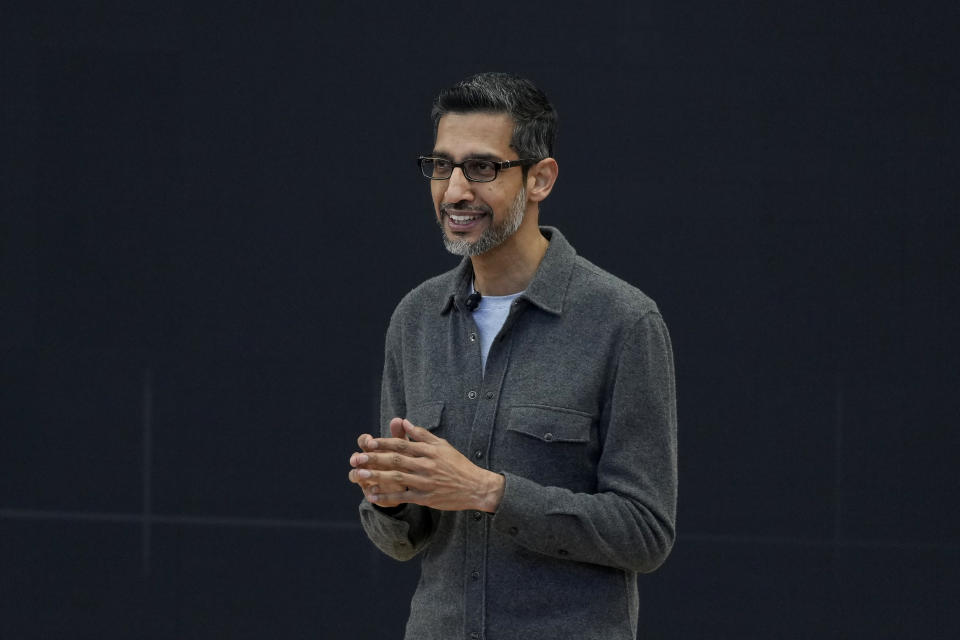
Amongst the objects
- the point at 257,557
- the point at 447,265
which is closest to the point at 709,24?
the point at 447,265

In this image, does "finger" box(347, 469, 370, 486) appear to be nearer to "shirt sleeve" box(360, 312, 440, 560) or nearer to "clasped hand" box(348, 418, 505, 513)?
"clasped hand" box(348, 418, 505, 513)

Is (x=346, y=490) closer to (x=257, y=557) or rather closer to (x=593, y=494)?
(x=257, y=557)

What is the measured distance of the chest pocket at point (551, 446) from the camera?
6.26 ft

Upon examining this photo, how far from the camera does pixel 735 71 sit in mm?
6316

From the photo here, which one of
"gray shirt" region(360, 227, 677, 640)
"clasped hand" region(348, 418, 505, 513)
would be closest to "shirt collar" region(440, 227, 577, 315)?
"gray shirt" region(360, 227, 677, 640)

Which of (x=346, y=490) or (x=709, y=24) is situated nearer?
(x=709, y=24)

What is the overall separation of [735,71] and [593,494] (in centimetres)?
473

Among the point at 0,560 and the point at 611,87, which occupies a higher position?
the point at 611,87

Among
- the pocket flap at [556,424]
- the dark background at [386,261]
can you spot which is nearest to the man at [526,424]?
the pocket flap at [556,424]

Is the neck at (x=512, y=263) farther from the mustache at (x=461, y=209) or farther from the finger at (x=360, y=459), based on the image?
the finger at (x=360, y=459)

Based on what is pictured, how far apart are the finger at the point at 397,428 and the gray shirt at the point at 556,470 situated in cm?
15

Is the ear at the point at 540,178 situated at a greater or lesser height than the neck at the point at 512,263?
greater

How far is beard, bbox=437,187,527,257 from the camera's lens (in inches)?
78.0

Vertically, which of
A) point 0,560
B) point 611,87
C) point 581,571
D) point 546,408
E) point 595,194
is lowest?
point 0,560
